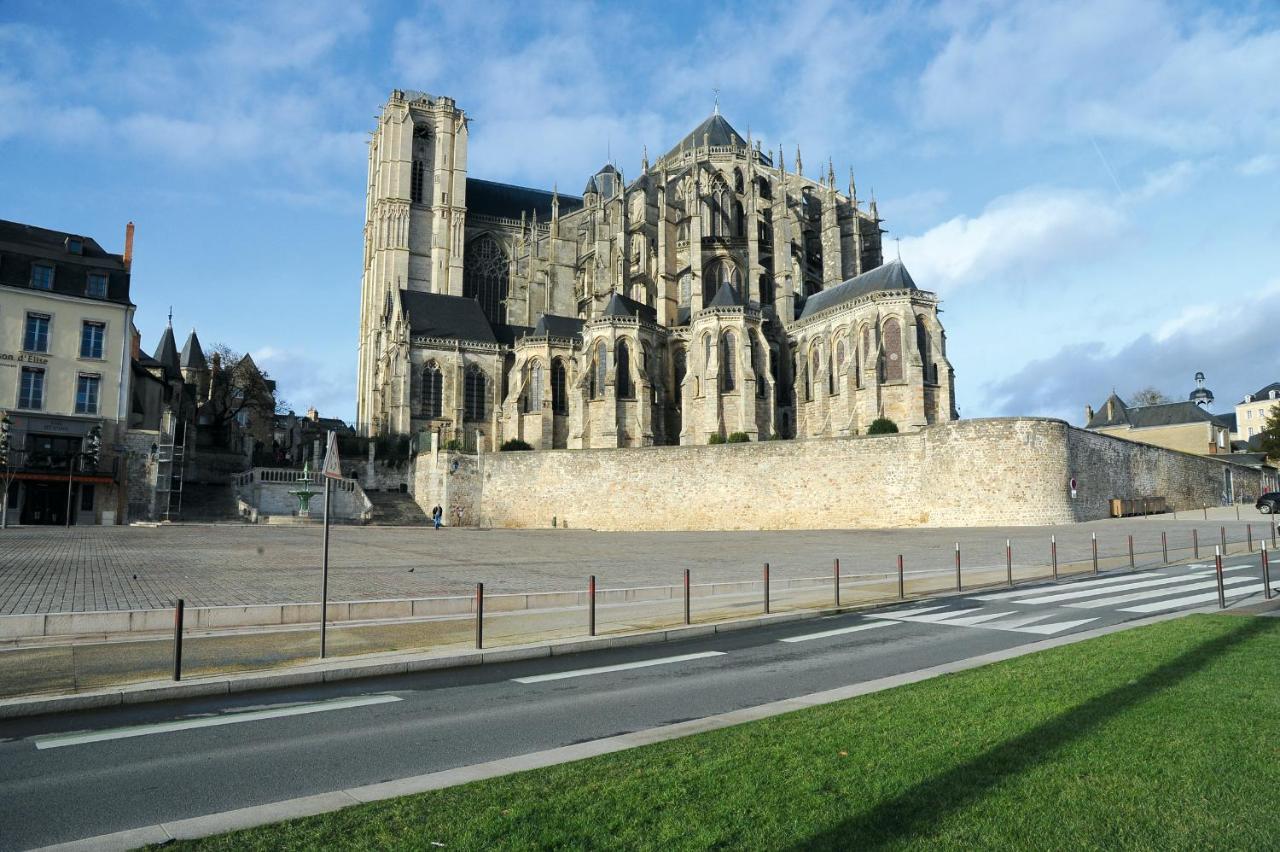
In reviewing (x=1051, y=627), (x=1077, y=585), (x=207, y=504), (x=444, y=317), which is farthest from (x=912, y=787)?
A: (x=444, y=317)

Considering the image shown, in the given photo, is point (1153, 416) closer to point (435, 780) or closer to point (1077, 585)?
point (1077, 585)

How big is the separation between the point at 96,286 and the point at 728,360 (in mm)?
30435

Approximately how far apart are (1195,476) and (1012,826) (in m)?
46.9

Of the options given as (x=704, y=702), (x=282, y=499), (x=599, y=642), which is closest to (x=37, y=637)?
(x=599, y=642)

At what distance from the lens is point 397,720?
6098mm

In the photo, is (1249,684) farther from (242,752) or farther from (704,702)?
(242,752)

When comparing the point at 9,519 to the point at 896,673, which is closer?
the point at 896,673

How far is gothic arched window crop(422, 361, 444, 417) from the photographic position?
1938 inches

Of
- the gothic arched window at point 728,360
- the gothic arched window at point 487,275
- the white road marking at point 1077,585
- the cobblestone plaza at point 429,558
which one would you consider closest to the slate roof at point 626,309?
the gothic arched window at point 728,360

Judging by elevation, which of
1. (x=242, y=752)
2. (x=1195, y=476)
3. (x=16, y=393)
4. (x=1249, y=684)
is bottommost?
(x=242, y=752)

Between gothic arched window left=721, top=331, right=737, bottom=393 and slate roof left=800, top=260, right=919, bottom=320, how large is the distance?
5456 mm

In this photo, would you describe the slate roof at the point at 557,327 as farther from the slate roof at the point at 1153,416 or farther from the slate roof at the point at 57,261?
the slate roof at the point at 1153,416

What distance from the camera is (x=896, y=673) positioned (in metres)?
7.30

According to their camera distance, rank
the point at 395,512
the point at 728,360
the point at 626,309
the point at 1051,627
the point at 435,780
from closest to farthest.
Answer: the point at 435,780 → the point at 1051,627 → the point at 395,512 → the point at 728,360 → the point at 626,309
